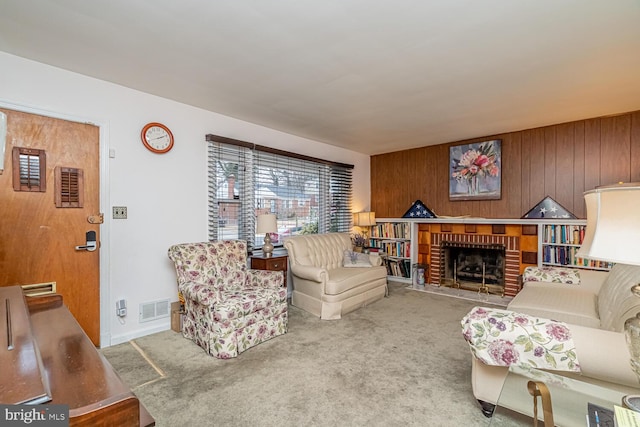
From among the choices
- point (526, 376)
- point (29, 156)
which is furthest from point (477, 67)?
point (29, 156)

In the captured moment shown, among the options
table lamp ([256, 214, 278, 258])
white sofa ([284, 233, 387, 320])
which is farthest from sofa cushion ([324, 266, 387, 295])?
table lamp ([256, 214, 278, 258])

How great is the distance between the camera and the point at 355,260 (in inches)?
167

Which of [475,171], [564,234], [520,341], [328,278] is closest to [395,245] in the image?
[475,171]

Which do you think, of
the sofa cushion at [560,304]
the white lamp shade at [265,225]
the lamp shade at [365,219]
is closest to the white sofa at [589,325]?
the sofa cushion at [560,304]

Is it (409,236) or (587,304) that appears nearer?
(587,304)

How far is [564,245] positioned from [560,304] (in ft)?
6.56

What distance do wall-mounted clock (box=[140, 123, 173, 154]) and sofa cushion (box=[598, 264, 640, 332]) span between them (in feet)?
12.1

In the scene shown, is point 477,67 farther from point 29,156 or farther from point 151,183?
point 29,156

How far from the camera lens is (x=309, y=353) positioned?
8.32ft

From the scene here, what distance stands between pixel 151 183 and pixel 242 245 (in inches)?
43.6

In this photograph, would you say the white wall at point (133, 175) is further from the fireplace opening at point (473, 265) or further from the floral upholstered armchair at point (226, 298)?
the fireplace opening at point (473, 265)

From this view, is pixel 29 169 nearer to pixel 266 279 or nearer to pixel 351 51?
pixel 266 279

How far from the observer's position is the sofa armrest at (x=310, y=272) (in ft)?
11.2

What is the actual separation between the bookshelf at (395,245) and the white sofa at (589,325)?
238 cm
